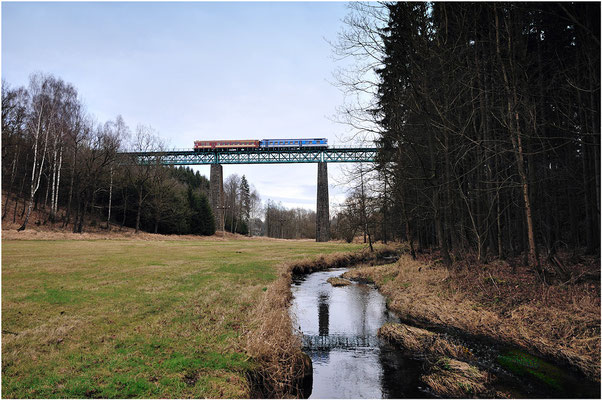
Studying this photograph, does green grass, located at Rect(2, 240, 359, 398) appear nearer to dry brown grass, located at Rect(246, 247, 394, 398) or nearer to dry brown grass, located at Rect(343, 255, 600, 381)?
dry brown grass, located at Rect(246, 247, 394, 398)

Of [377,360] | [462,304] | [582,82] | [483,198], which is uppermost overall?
[582,82]

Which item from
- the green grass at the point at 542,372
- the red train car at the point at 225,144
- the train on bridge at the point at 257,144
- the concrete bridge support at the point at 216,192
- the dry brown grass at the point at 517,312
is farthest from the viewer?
the concrete bridge support at the point at 216,192

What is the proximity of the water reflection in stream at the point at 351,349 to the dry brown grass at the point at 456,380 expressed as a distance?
31 centimetres

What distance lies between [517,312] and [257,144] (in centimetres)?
4535

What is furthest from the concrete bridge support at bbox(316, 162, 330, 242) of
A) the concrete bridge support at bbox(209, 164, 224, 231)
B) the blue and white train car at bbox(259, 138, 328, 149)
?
the concrete bridge support at bbox(209, 164, 224, 231)

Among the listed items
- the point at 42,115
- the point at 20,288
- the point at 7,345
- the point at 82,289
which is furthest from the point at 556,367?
the point at 42,115

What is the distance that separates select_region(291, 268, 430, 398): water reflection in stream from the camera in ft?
21.2

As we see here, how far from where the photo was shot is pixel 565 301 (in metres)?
8.51

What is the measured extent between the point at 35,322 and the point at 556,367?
11.0 metres

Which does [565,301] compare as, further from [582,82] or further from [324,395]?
[582,82]

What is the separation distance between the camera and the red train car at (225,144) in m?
51.0

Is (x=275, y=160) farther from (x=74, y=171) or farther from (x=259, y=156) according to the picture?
(x=74, y=171)

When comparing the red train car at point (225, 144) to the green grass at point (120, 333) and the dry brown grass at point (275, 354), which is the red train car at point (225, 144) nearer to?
the green grass at point (120, 333)

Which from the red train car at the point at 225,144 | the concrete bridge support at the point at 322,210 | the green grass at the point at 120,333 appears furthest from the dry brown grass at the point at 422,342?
the red train car at the point at 225,144
